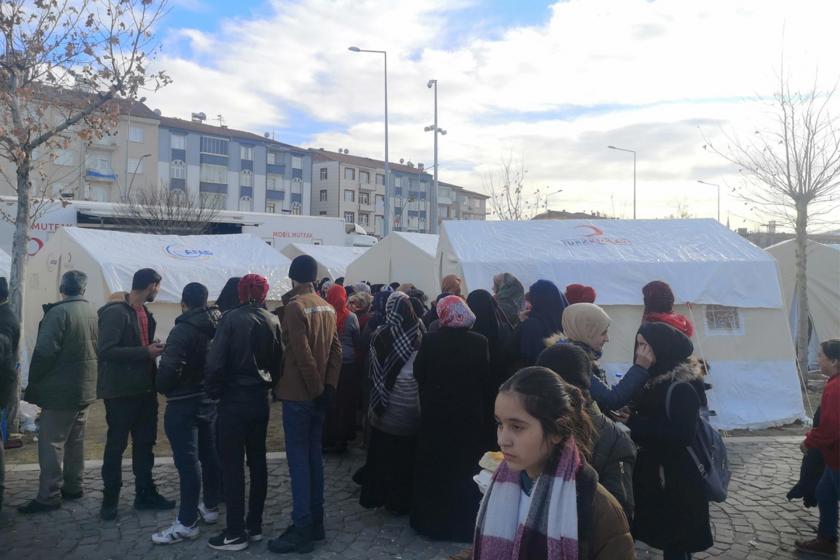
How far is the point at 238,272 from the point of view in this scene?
12836 millimetres

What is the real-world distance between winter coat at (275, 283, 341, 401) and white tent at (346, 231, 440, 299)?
8.46 metres

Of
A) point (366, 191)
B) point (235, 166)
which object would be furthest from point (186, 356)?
point (366, 191)

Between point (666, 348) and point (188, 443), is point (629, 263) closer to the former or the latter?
point (666, 348)

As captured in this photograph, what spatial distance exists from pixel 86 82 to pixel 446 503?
6.38 meters

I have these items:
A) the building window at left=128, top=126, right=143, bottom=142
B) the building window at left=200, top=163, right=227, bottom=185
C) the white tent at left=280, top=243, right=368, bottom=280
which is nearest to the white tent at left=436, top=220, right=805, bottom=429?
the white tent at left=280, top=243, right=368, bottom=280

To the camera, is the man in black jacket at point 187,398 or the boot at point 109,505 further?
the boot at point 109,505

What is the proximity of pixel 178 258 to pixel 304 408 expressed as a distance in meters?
8.78

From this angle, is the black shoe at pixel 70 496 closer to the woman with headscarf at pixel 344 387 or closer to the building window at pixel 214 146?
the woman with headscarf at pixel 344 387

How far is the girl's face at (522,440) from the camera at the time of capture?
1.98m

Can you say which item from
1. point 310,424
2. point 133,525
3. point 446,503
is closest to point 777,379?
point 446,503

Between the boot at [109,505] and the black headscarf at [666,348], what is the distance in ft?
14.1

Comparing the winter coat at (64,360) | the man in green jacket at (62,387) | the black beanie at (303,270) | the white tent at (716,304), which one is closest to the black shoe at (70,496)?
the man in green jacket at (62,387)

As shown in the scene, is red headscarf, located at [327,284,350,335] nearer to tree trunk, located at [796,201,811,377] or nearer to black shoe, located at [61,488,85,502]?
black shoe, located at [61,488,85,502]

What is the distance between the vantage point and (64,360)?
5.37 m
